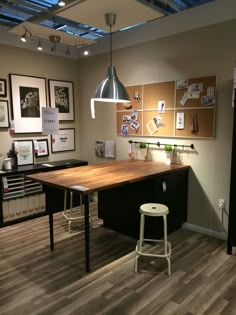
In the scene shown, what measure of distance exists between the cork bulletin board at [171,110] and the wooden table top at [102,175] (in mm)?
498

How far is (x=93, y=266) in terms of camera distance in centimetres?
266

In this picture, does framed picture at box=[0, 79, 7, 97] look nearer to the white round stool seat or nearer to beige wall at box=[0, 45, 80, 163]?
beige wall at box=[0, 45, 80, 163]

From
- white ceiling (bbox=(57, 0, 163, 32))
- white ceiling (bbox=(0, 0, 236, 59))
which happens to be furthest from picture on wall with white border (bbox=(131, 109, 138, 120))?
white ceiling (bbox=(57, 0, 163, 32))

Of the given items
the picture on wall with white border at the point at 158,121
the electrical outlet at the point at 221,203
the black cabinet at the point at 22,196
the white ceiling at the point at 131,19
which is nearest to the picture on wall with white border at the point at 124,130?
the picture on wall with white border at the point at 158,121

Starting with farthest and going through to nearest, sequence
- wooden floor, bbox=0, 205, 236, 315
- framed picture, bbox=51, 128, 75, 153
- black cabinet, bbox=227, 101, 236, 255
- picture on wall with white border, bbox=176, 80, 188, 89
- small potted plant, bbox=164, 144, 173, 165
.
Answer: framed picture, bbox=51, 128, 75, 153
small potted plant, bbox=164, 144, 173, 165
picture on wall with white border, bbox=176, 80, 188, 89
black cabinet, bbox=227, 101, 236, 255
wooden floor, bbox=0, 205, 236, 315

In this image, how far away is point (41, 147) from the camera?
435 centimetres

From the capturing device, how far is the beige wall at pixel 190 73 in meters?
3.09

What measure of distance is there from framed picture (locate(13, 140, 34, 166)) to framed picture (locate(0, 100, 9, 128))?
302 millimetres

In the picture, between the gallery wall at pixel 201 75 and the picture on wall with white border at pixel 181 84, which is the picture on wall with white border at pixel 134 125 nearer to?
the gallery wall at pixel 201 75

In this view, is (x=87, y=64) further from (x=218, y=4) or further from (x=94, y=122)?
(x=218, y=4)

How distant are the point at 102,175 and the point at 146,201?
0.60m

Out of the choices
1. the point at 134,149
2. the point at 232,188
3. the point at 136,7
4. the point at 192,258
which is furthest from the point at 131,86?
the point at 192,258

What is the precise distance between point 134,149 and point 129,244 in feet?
4.85

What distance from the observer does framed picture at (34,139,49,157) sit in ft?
14.0
